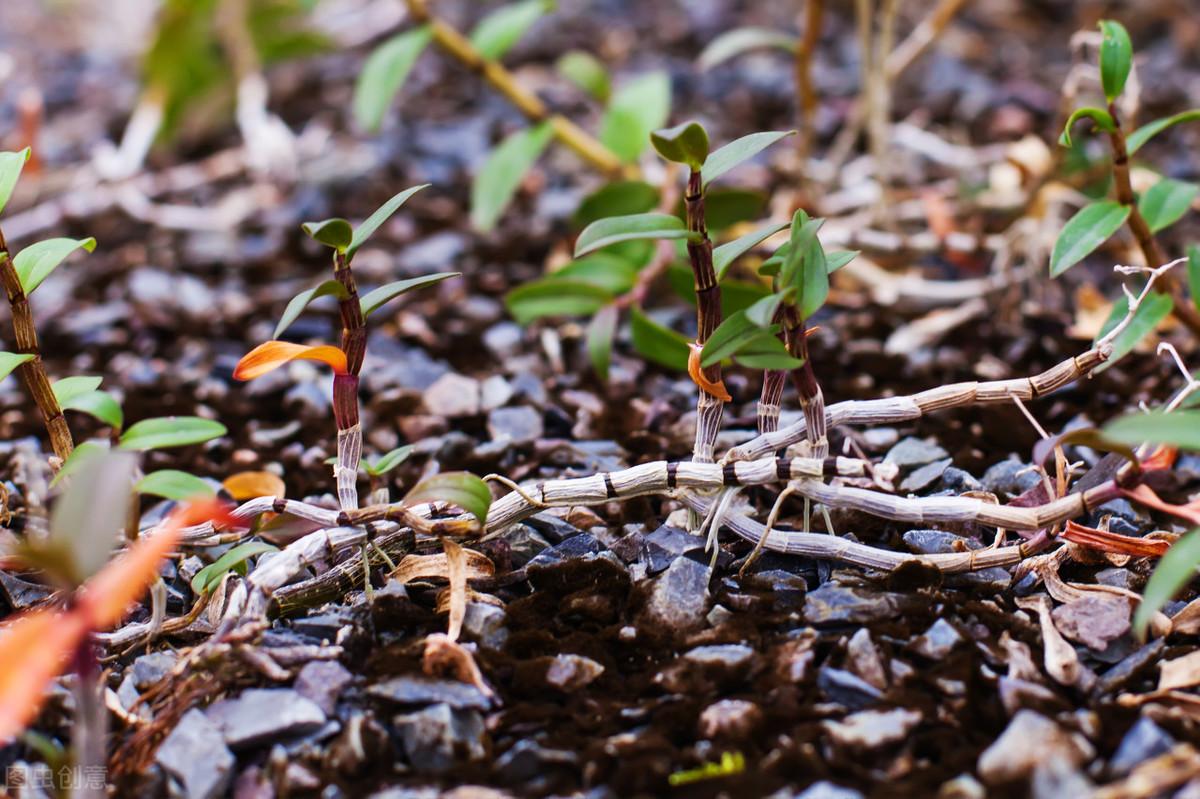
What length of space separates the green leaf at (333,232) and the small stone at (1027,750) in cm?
69

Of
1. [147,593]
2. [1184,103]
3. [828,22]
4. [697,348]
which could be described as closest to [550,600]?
[697,348]

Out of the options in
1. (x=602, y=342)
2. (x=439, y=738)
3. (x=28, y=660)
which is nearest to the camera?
(x=28, y=660)

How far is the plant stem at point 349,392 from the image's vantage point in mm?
1021

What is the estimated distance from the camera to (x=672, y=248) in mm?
1755

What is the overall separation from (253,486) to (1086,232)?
41.1 inches

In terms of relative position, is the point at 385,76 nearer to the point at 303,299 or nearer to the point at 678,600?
the point at 303,299

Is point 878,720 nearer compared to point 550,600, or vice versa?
point 878,720

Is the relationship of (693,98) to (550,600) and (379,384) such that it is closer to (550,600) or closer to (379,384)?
(379,384)

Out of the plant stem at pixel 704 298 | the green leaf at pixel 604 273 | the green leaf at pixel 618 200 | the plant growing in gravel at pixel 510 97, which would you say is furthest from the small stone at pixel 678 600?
the plant growing in gravel at pixel 510 97

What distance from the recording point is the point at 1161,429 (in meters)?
0.83

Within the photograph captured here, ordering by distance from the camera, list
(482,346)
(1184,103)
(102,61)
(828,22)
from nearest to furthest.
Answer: (482,346) → (1184,103) → (828,22) → (102,61)

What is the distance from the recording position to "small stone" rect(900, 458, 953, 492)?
126 centimetres

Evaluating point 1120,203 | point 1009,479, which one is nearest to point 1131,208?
point 1120,203

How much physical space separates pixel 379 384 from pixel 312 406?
12cm
